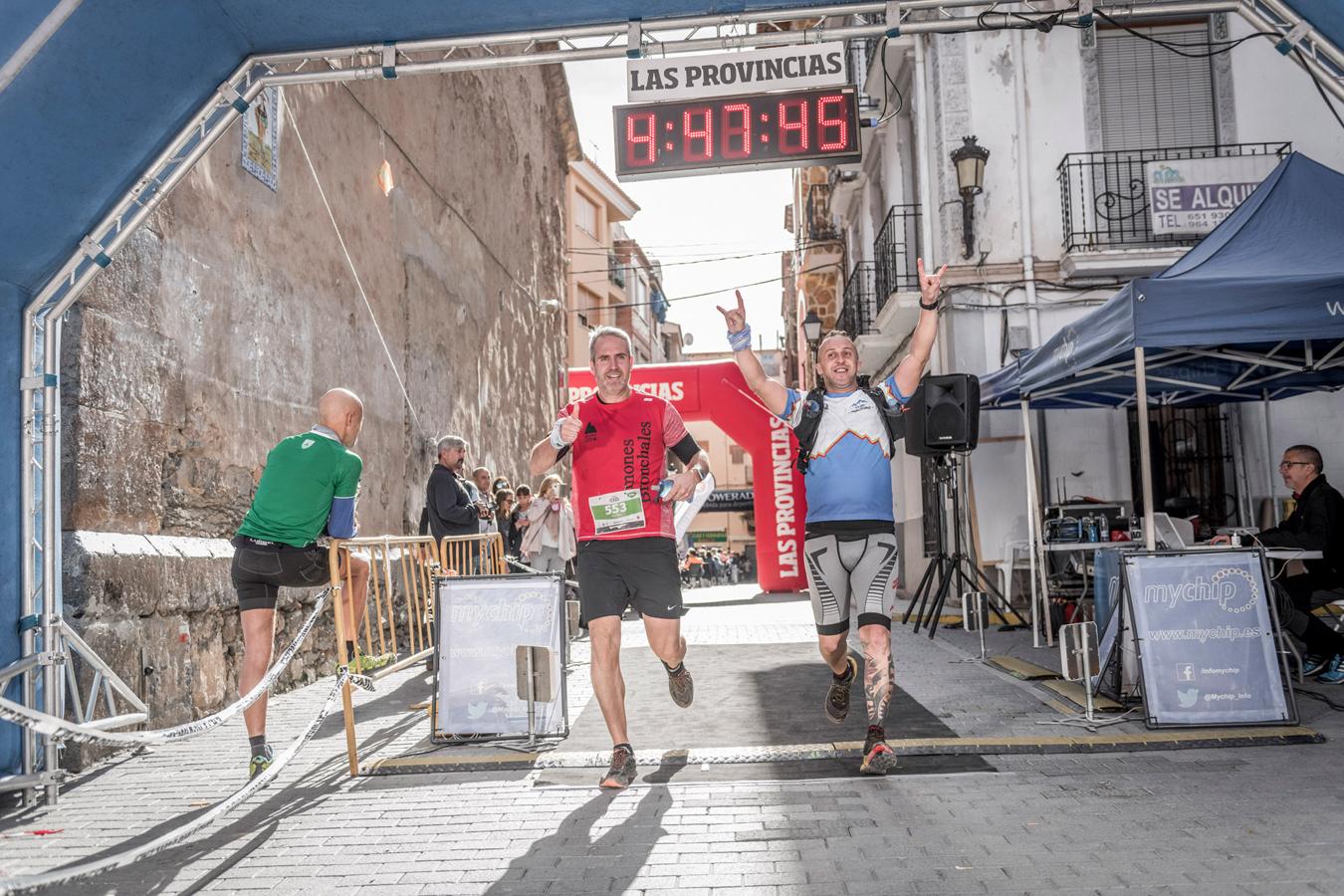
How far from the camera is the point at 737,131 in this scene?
7.71 meters

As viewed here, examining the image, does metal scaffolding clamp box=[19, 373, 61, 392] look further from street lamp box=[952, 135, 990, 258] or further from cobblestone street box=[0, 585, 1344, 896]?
street lamp box=[952, 135, 990, 258]

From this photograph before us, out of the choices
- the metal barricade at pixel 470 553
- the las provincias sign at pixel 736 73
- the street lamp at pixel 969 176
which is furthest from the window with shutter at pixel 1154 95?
the metal barricade at pixel 470 553

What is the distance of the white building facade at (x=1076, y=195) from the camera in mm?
14039

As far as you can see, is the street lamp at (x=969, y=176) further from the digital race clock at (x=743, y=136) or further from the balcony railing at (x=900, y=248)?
the digital race clock at (x=743, y=136)

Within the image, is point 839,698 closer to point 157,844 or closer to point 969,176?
point 157,844

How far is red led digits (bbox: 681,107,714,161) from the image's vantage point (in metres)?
7.87

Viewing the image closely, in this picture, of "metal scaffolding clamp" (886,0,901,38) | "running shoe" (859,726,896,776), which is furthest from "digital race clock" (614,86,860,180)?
"running shoe" (859,726,896,776)

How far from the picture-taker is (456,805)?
4.93 meters

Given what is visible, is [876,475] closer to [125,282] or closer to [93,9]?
[93,9]

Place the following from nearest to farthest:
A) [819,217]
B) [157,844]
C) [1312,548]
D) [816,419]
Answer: [157,844] < [816,419] < [1312,548] < [819,217]

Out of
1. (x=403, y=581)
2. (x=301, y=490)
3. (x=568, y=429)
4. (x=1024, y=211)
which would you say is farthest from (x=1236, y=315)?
(x=1024, y=211)

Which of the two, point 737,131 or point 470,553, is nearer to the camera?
point 737,131

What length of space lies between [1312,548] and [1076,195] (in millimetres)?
7713

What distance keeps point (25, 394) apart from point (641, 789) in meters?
3.56
